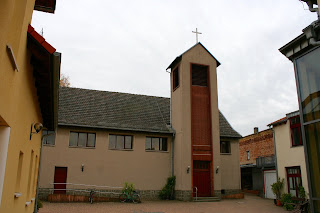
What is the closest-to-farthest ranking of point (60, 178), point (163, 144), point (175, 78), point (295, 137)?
point (295, 137)
point (60, 178)
point (163, 144)
point (175, 78)

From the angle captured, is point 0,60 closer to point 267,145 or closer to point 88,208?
point 88,208

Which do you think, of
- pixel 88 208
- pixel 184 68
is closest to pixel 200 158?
pixel 184 68

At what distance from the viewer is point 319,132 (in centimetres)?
828

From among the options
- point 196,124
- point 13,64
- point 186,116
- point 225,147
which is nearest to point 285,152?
point 225,147

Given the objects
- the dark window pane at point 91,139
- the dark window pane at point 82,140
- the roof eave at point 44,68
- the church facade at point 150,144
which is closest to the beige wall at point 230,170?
the church facade at point 150,144

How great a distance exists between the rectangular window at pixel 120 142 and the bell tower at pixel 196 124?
3.81 m

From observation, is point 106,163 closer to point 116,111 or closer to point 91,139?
point 91,139

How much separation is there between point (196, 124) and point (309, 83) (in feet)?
49.2

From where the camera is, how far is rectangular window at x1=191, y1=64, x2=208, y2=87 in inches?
961

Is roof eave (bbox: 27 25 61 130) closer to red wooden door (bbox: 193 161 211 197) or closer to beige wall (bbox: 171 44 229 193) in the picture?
beige wall (bbox: 171 44 229 193)

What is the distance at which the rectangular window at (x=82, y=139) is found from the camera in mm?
21969

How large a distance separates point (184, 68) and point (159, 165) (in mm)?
8112

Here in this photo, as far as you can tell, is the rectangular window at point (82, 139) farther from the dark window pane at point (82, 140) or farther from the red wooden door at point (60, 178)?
the red wooden door at point (60, 178)

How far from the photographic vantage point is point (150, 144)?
2386 cm
